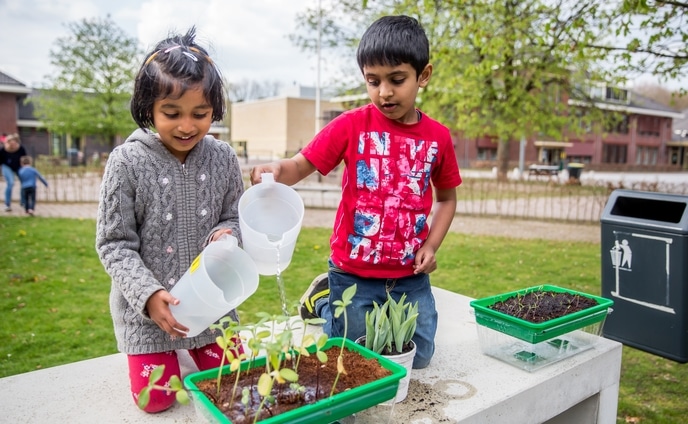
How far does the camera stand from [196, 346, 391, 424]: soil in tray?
1.38 meters

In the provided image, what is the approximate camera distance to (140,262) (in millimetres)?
1696

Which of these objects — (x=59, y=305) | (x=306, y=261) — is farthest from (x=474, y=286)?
(x=59, y=305)

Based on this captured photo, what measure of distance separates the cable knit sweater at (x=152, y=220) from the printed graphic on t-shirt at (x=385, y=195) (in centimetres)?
56

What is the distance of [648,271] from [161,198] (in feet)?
8.92

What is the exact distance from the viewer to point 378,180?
7.30 ft

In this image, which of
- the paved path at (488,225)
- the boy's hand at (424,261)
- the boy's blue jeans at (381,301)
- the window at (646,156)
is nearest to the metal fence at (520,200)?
the paved path at (488,225)

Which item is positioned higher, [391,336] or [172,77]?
[172,77]

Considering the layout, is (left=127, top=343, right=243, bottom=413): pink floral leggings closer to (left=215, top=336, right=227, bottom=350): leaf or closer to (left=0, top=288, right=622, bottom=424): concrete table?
(left=0, top=288, right=622, bottom=424): concrete table

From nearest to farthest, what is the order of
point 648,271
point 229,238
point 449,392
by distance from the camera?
point 229,238
point 449,392
point 648,271

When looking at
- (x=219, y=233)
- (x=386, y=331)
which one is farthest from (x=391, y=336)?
(x=219, y=233)

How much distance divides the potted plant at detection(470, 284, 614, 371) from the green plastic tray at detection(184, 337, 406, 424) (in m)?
0.80

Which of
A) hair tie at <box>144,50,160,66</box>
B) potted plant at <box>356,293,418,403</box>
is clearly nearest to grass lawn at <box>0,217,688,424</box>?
potted plant at <box>356,293,418,403</box>

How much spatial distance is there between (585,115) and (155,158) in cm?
1616

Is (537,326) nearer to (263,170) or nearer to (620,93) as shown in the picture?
(263,170)
